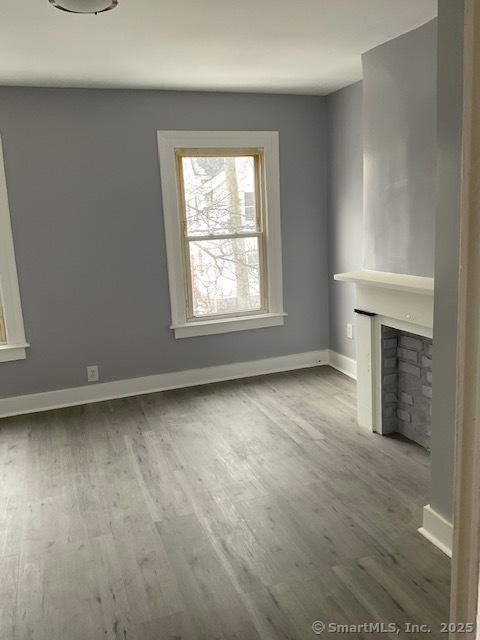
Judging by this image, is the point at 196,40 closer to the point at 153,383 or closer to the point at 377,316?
the point at 377,316

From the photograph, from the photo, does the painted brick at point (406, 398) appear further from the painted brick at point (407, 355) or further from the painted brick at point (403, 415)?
the painted brick at point (407, 355)

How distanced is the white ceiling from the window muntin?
672 millimetres

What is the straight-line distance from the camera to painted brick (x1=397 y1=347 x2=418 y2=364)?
326 cm

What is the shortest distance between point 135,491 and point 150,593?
83 centimetres

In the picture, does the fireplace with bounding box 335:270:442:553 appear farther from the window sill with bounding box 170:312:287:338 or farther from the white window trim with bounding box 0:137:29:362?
the white window trim with bounding box 0:137:29:362

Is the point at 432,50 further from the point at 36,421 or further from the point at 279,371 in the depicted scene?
the point at 36,421

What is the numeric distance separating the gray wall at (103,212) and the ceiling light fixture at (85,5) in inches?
67.8

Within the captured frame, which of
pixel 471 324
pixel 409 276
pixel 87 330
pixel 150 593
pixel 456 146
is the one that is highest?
pixel 456 146

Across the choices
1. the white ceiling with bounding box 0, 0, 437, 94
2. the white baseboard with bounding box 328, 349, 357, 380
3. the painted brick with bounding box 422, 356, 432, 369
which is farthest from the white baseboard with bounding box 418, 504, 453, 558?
the white ceiling with bounding box 0, 0, 437, 94

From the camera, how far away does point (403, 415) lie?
3428mm

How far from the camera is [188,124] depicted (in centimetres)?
423

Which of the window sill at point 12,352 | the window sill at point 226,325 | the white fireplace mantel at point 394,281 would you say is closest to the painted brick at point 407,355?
the white fireplace mantel at point 394,281

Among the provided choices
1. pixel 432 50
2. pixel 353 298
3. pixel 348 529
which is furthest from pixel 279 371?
pixel 432 50

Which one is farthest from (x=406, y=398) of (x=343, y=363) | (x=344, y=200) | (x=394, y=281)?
(x=344, y=200)
